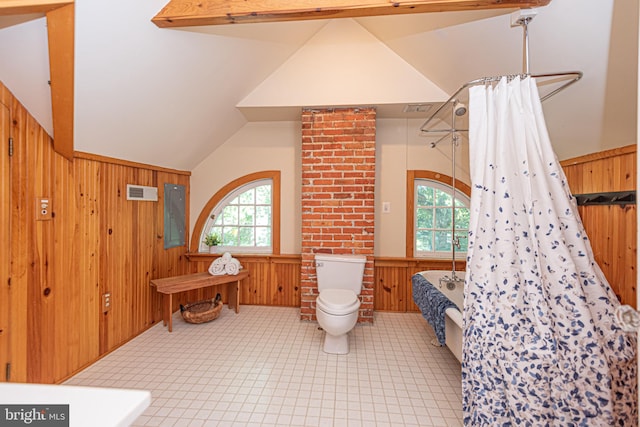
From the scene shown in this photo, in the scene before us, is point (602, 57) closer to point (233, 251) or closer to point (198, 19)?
Answer: point (198, 19)

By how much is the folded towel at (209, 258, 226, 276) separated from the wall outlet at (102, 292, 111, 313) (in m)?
0.93

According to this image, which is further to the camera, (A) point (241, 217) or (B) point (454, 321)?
(A) point (241, 217)

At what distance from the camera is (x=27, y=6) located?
1.18 metres

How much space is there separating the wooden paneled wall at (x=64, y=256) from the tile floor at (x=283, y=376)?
253 millimetres

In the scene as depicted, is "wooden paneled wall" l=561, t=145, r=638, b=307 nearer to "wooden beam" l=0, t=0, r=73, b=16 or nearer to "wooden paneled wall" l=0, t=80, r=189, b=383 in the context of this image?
"wooden beam" l=0, t=0, r=73, b=16

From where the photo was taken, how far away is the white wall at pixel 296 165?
10.4ft

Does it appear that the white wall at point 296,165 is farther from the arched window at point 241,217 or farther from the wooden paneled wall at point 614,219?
the wooden paneled wall at point 614,219

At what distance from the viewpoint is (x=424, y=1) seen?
4.99ft

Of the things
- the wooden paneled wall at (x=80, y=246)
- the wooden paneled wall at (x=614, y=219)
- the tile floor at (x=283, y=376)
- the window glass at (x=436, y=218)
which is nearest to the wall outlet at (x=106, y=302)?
the wooden paneled wall at (x=80, y=246)

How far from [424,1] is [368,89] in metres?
1.12

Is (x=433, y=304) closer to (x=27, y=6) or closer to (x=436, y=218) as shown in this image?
(x=436, y=218)

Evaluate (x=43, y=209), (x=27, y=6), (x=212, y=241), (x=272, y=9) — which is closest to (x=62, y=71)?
(x=27, y=6)

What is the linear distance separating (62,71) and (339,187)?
2136 millimetres

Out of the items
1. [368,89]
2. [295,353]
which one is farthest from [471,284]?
[368,89]
